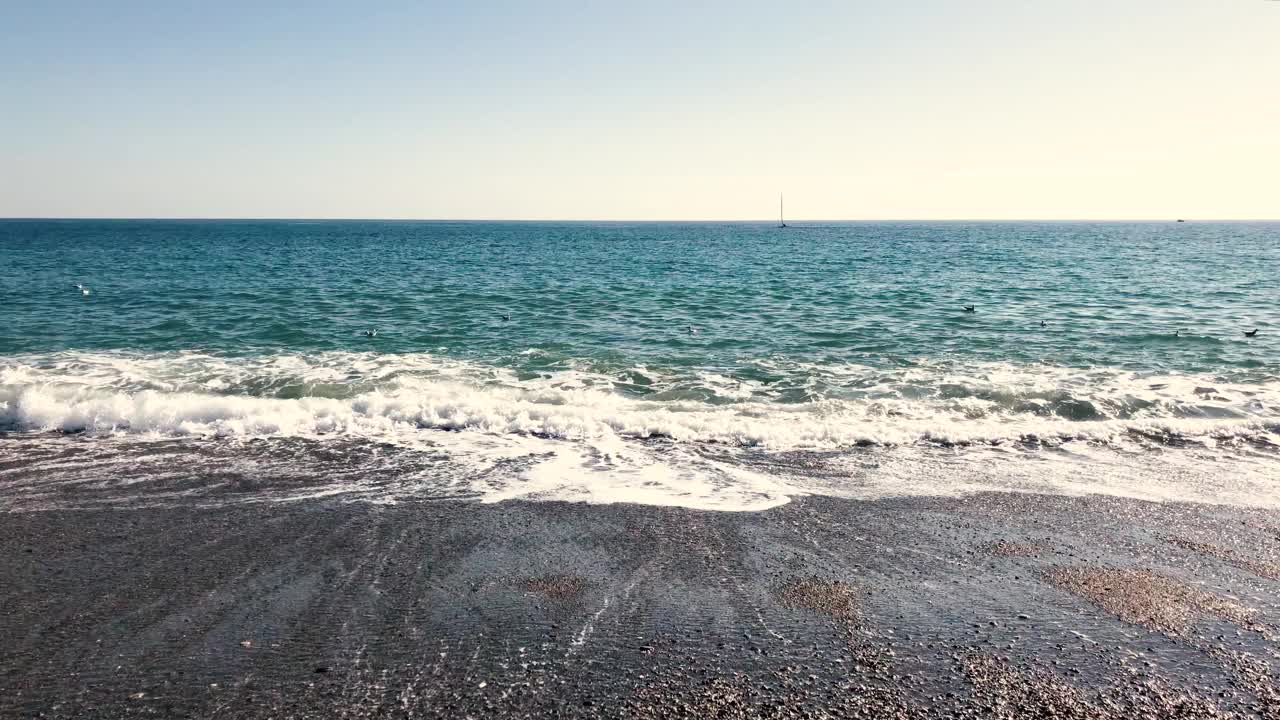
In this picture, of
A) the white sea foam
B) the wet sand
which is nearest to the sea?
the white sea foam

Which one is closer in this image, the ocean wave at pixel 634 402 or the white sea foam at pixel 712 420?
the white sea foam at pixel 712 420

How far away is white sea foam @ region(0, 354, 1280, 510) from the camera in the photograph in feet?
32.6

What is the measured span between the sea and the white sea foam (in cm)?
7

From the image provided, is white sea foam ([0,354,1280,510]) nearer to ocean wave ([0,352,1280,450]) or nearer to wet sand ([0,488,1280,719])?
ocean wave ([0,352,1280,450])

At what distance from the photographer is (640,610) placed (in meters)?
6.46

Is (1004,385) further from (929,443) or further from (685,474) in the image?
(685,474)

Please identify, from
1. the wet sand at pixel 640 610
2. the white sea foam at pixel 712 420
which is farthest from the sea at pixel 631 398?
the wet sand at pixel 640 610

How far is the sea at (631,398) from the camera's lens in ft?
32.5

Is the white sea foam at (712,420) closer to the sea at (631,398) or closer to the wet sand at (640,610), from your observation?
the sea at (631,398)

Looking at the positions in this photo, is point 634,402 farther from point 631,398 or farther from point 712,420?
point 712,420

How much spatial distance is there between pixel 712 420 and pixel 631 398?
94.5 inches

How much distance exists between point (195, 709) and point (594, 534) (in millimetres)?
4066

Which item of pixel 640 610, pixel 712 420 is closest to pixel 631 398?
pixel 712 420

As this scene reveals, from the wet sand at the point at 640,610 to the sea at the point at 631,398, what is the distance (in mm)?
918
